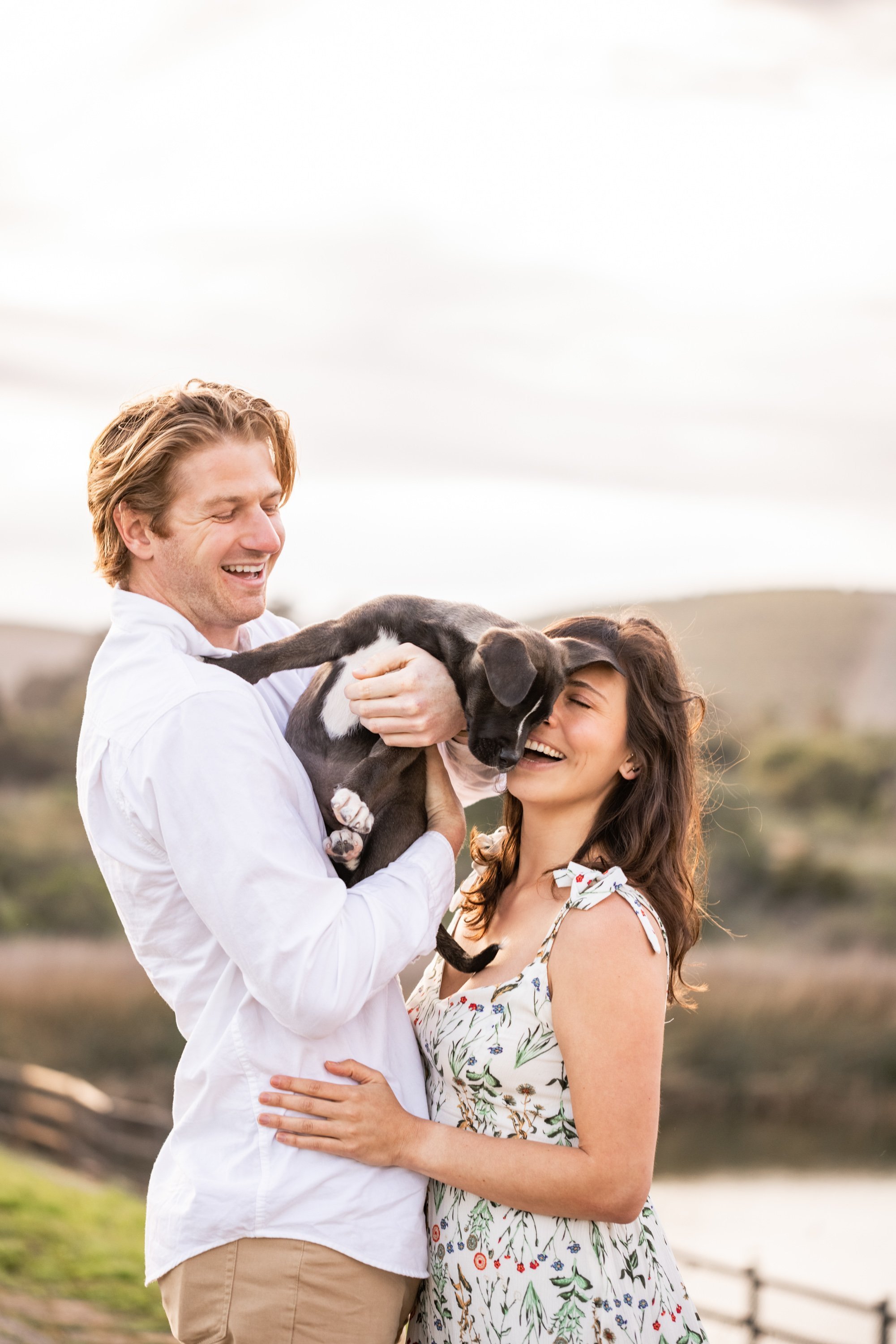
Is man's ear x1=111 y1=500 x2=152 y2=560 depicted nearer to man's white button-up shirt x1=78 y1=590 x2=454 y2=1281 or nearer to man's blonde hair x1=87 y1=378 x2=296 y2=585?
man's blonde hair x1=87 y1=378 x2=296 y2=585

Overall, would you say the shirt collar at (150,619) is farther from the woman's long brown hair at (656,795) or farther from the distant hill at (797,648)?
the distant hill at (797,648)

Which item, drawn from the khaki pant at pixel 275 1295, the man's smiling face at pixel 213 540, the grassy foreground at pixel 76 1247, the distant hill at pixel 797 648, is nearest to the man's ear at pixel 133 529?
the man's smiling face at pixel 213 540

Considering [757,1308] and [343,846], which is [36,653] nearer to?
[757,1308]

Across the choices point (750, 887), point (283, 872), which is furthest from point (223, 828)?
point (750, 887)

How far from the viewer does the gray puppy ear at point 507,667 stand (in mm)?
2531

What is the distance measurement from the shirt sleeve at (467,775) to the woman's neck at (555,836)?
0.70ft

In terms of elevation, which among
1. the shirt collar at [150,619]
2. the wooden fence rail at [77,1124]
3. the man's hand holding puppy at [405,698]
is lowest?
the wooden fence rail at [77,1124]

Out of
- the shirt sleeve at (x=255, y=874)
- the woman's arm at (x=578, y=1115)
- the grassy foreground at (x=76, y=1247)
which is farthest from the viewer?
the grassy foreground at (x=76, y=1247)

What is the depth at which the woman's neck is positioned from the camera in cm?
259

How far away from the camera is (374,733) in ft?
8.68

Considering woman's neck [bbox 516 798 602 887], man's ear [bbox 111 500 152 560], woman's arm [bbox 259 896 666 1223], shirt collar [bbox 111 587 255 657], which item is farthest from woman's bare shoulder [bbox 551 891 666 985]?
man's ear [bbox 111 500 152 560]

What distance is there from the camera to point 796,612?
47.0 m

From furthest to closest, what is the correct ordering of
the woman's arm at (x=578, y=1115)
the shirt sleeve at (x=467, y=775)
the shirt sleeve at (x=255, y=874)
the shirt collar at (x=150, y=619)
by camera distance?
the shirt sleeve at (x=467, y=775)
the shirt collar at (x=150, y=619)
the woman's arm at (x=578, y=1115)
the shirt sleeve at (x=255, y=874)

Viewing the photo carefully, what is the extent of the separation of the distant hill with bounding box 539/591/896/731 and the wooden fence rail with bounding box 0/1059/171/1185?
1152 inches
